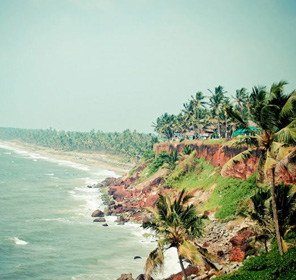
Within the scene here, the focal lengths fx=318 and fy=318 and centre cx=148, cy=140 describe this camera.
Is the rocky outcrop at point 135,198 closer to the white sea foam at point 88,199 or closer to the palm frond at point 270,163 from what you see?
the white sea foam at point 88,199

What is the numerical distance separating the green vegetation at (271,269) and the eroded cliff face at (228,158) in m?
8.19

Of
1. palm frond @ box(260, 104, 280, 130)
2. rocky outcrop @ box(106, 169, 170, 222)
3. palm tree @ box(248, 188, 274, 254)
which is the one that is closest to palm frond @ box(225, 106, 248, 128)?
palm frond @ box(260, 104, 280, 130)

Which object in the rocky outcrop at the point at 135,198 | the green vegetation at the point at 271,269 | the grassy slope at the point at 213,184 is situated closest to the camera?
the green vegetation at the point at 271,269

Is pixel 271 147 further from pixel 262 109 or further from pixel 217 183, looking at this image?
pixel 217 183

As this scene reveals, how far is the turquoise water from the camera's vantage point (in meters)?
31.9

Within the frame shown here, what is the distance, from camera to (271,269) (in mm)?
14828

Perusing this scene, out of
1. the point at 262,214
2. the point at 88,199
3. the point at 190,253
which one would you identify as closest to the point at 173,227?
the point at 190,253

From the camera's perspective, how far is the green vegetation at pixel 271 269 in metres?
14.1

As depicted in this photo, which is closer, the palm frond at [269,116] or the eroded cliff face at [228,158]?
the palm frond at [269,116]

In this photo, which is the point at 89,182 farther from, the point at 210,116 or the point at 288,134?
the point at 288,134

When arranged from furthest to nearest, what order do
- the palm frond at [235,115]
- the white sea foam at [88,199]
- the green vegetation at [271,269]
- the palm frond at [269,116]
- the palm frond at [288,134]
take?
1. the white sea foam at [88,199]
2. the palm frond at [235,115]
3. the green vegetation at [271,269]
4. the palm frond at [269,116]
5. the palm frond at [288,134]

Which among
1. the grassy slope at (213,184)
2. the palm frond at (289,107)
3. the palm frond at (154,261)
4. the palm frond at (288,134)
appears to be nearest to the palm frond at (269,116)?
the palm frond at (289,107)

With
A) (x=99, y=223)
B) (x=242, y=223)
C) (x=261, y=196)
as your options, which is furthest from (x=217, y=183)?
(x=261, y=196)

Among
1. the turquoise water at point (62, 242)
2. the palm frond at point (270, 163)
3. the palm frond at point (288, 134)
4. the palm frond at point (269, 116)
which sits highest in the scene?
the palm frond at point (269, 116)
